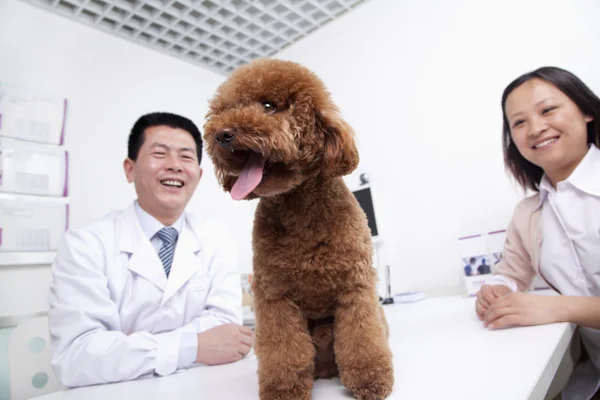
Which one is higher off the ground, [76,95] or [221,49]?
[221,49]

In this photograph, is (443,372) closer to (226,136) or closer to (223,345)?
(226,136)

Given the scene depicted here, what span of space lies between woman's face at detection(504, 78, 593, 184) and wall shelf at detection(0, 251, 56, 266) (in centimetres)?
227

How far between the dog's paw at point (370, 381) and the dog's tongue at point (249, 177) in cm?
29

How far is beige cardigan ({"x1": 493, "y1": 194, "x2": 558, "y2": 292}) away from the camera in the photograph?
1246mm

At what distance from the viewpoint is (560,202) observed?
117 cm

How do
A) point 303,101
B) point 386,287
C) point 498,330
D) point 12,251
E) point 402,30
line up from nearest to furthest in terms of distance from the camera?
point 303,101
point 498,330
point 12,251
point 386,287
point 402,30

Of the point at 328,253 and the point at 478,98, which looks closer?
the point at 328,253

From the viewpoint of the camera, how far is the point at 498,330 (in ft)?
2.89

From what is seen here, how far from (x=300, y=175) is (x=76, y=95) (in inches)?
87.5

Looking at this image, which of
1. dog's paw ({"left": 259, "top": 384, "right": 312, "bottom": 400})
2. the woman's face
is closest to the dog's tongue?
dog's paw ({"left": 259, "top": 384, "right": 312, "bottom": 400})

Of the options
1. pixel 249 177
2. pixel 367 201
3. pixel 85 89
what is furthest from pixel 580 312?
pixel 85 89

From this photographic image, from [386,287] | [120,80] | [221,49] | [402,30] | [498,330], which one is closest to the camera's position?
[498,330]

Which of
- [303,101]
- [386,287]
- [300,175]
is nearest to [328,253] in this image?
[300,175]

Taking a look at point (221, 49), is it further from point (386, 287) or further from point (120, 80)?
point (386, 287)
